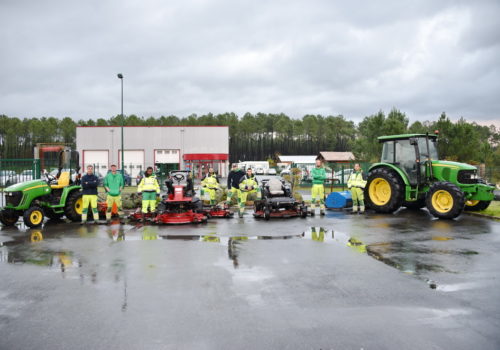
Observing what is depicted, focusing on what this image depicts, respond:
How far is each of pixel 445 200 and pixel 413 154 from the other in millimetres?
2265

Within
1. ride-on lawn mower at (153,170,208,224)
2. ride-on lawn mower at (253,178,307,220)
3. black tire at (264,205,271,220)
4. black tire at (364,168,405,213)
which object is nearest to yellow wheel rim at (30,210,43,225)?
ride-on lawn mower at (153,170,208,224)

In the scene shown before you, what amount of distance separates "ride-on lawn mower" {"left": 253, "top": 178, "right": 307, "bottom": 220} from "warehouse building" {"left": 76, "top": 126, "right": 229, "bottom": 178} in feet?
131

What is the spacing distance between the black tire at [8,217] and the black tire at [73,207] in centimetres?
143

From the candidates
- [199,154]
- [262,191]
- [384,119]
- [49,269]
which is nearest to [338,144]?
[199,154]

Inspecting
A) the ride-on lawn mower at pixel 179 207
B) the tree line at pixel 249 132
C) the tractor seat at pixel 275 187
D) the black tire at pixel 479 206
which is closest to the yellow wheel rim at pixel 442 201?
the black tire at pixel 479 206

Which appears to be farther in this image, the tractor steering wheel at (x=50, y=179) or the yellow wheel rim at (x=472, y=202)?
the yellow wheel rim at (x=472, y=202)

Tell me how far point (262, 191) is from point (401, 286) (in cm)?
933

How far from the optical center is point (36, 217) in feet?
41.6

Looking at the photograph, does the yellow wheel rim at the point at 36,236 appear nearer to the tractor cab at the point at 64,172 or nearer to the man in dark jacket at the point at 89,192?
the man in dark jacket at the point at 89,192

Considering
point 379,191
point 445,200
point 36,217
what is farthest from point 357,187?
point 36,217

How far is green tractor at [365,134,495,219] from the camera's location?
43.2 ft

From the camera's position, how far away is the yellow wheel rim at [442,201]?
515 inches

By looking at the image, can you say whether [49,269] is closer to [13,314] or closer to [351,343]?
[13,314]

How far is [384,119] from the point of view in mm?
33625
